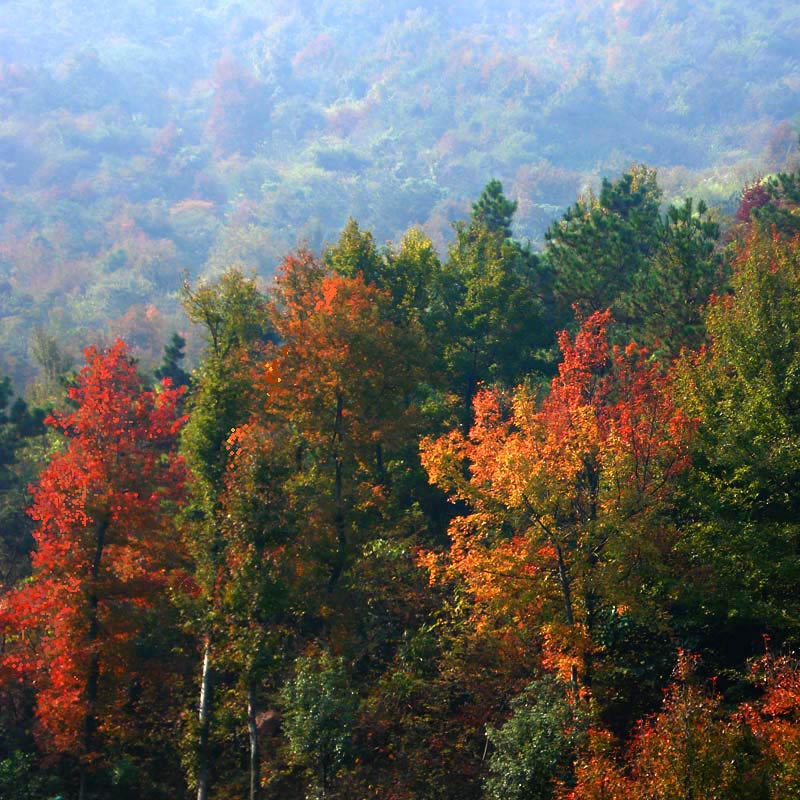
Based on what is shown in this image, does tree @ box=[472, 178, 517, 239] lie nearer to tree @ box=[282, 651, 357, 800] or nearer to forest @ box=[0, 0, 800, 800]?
forest @ box=[0, 0, 800, 800]

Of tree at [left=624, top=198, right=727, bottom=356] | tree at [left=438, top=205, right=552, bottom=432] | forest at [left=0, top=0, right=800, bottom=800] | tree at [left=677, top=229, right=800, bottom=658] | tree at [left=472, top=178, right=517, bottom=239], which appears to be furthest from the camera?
tree at [left=472, top=178, right=517, bottom=239]

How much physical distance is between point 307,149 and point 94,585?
512 ft

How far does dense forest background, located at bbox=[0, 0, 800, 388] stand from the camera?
11862 centimetres

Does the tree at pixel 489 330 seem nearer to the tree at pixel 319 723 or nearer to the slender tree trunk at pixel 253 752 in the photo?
the slender tree trunk at pixel 253 752

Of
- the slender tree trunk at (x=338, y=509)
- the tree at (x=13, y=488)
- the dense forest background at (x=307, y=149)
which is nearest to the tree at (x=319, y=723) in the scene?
the slender tree trunk at (x=338, y=509)

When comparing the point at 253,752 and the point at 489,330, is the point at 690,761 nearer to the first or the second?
the point at 253,752

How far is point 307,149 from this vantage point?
172750 millimetres

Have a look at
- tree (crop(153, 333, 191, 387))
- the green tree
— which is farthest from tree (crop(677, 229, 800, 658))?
tree (crop(153, 333, 191, 387))

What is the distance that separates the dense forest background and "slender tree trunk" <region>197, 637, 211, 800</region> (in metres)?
69.0

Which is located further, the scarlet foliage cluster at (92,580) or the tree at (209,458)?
the scarlet foliage cluster at (92,580)

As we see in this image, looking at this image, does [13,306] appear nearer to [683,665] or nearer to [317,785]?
[317,785]

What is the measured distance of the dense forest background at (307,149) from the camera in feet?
389

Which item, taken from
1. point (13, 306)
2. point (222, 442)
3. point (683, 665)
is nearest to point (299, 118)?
point (13, 306)

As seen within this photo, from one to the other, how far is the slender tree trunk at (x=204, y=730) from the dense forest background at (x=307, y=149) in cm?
6899
